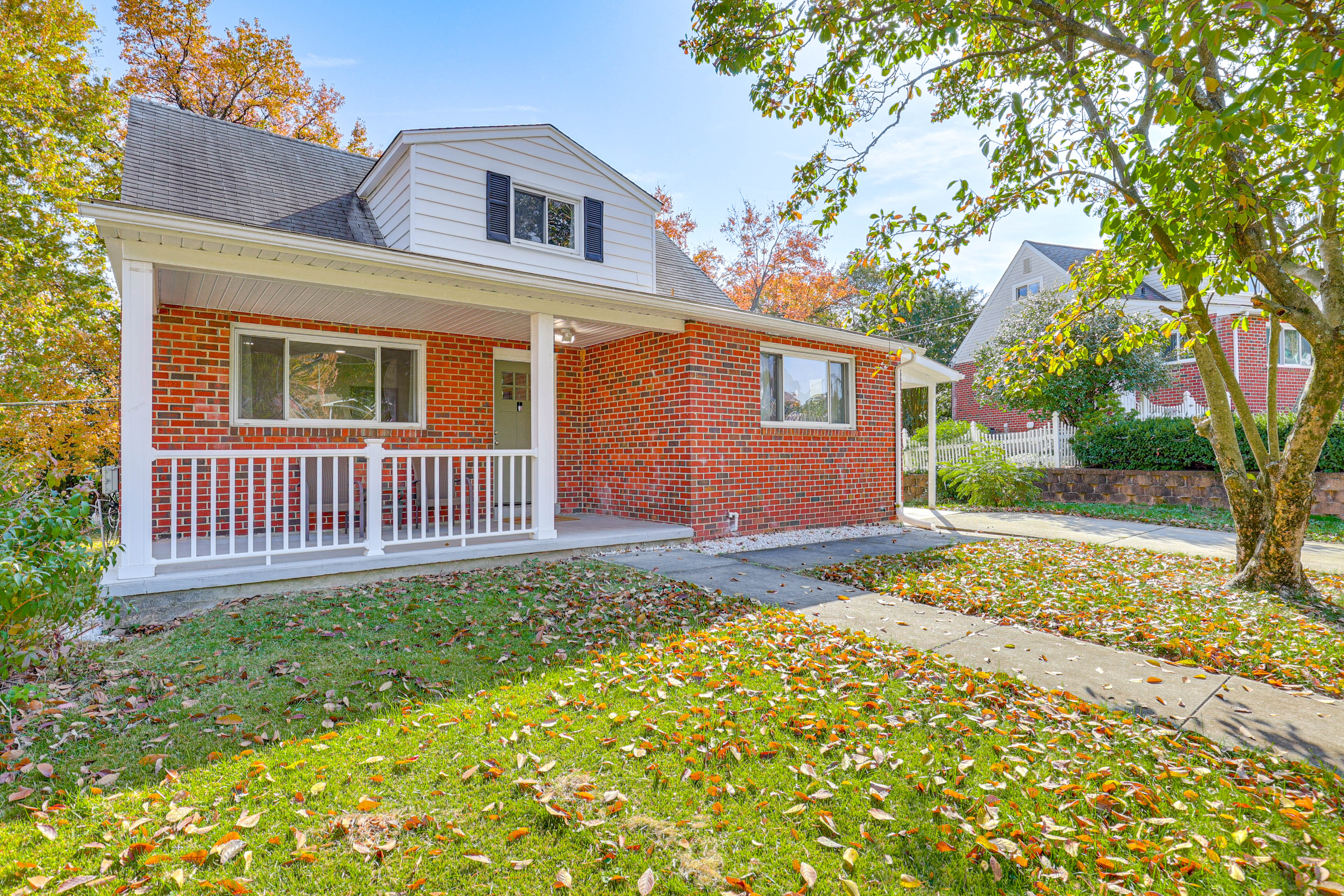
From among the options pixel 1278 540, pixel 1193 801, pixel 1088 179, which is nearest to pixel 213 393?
pixel 1193 801

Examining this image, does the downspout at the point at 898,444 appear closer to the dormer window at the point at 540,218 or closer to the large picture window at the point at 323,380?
the dormer window at the point at 540,218

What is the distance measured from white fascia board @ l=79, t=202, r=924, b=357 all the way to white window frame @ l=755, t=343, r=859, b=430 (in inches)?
8.1

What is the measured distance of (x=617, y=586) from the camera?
18.6ft

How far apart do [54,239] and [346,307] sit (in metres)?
11.7

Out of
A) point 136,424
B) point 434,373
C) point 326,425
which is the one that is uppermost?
point 434,373

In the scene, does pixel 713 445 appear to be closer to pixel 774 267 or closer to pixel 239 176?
pixel 239 176

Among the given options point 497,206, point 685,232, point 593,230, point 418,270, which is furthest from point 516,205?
point 685,232

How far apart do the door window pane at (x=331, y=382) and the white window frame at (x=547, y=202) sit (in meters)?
2.46

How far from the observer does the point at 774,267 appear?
73.5ft

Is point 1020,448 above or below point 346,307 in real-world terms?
below

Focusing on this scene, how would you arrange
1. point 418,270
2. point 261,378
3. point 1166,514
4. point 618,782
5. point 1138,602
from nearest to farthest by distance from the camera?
point 618,782, point 1138,602, point 418,270, point 261,378, point 1166,514

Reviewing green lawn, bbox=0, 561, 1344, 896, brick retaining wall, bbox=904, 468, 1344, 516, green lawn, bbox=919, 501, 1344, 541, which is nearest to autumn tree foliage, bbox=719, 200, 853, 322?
brick retaining wall, bbox=904, 468, 1344, 516

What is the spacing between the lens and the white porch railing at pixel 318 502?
5277 mm

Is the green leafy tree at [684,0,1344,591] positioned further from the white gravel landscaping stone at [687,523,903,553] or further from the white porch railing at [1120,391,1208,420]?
the white porch railing at [1120,391,1208,420]
